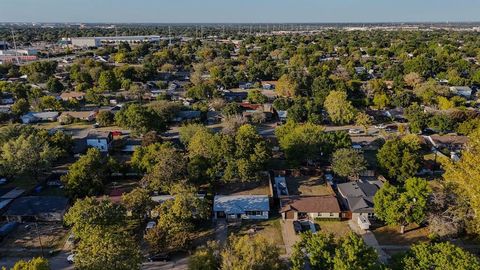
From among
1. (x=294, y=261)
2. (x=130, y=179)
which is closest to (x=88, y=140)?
(x=130, y=179)

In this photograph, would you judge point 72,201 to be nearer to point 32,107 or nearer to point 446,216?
point 446,216

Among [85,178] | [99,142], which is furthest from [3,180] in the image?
[85,178]

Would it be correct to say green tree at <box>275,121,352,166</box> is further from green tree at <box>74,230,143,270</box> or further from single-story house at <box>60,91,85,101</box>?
single-story house at <box>60,91,85,101</box>

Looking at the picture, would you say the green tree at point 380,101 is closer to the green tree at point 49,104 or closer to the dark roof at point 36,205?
the dark roof at point 36,205

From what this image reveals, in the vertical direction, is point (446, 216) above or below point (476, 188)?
below

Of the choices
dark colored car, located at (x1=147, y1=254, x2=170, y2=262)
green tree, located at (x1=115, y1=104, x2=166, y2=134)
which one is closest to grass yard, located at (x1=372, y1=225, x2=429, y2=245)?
dark colored car, located at (x1=147, y1=254, x2=170, y2=262)

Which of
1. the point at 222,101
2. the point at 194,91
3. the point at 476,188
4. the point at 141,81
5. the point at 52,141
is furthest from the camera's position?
the point at 141,81
